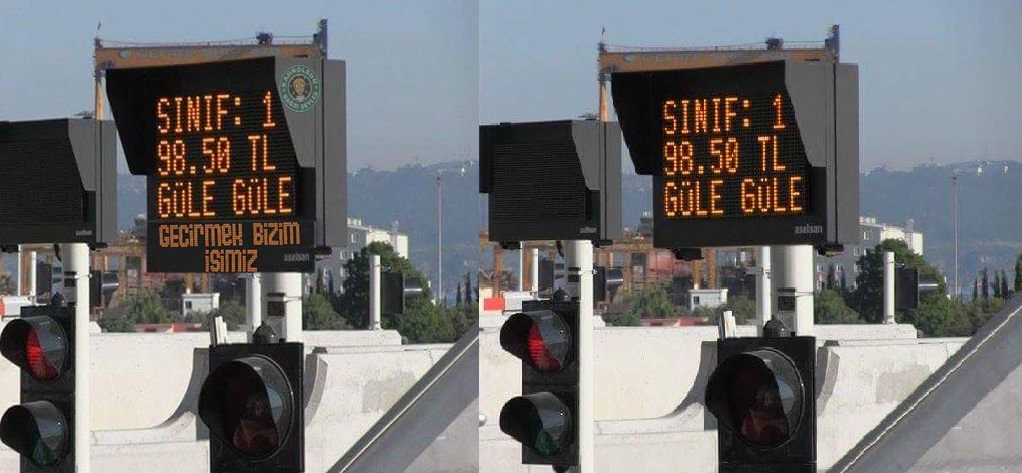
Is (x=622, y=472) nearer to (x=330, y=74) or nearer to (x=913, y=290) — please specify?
(x=913, y=290)

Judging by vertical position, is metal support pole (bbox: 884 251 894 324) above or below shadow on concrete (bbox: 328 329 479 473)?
above

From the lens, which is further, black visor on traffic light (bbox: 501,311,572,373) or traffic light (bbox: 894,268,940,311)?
traffic light (bbox: 894,268,940,311)

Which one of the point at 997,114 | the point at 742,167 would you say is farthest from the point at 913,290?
the point at 997,114

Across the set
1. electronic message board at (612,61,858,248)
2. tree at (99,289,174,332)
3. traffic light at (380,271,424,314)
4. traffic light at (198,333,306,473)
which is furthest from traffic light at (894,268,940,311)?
tree at (99,289,174,332)

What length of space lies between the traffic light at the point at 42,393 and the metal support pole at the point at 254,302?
0.96m

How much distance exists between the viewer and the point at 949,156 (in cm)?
1134

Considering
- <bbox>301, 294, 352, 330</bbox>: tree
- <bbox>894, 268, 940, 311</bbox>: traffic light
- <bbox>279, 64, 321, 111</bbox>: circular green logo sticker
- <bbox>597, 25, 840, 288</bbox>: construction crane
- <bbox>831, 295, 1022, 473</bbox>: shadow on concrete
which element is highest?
<bbox>597, 25, 840, 288</bbox>: construction crane

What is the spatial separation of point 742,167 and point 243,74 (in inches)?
63.8

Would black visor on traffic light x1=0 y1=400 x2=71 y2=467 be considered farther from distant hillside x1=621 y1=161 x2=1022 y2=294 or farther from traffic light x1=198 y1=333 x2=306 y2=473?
distant hillside x1=621 y1=161 x2=1022 y2=294

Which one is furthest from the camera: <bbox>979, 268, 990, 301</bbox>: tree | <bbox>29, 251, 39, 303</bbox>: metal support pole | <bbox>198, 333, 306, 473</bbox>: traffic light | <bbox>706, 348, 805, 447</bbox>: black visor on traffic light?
<bbox>979, 268, 990, 301</bbox>: tree

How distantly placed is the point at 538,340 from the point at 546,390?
18cm

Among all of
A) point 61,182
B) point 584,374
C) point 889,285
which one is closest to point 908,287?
point 889,285

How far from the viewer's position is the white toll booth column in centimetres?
546

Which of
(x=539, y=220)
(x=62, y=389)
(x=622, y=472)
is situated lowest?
(x=622, y=472)
